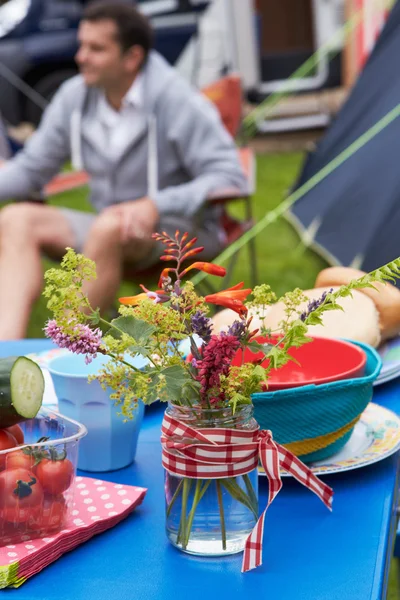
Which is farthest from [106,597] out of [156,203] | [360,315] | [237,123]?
[237,123]

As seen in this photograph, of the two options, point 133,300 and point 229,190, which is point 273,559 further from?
point 229,190

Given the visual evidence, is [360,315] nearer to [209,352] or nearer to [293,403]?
[293,403]

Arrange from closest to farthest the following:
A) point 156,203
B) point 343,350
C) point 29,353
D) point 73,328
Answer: point 73,328 → point 343,350 → point 29,353 → point 156,203

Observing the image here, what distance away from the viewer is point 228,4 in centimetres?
669

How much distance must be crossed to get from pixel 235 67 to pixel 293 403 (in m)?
6.19

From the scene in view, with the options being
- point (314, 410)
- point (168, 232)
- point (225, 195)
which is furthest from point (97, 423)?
point (225, 195)

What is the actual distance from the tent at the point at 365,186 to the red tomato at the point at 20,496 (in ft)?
4.51

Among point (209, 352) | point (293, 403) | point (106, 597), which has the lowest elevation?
point (106, 597)

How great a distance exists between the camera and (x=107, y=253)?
2.54 m

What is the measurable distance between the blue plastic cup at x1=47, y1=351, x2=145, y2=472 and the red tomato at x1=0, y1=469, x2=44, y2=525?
7.9 inches

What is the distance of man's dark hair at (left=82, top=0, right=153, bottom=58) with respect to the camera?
287cm

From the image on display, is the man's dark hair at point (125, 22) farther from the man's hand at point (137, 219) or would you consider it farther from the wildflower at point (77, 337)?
the wildflower at point (77, 337)

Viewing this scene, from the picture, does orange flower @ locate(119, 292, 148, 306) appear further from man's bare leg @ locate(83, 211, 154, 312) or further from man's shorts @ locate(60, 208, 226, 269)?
man's shorts @ locate(60, 208, 226, 269)

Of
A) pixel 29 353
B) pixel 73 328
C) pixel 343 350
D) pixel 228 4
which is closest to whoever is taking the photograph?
pixel 73 328
